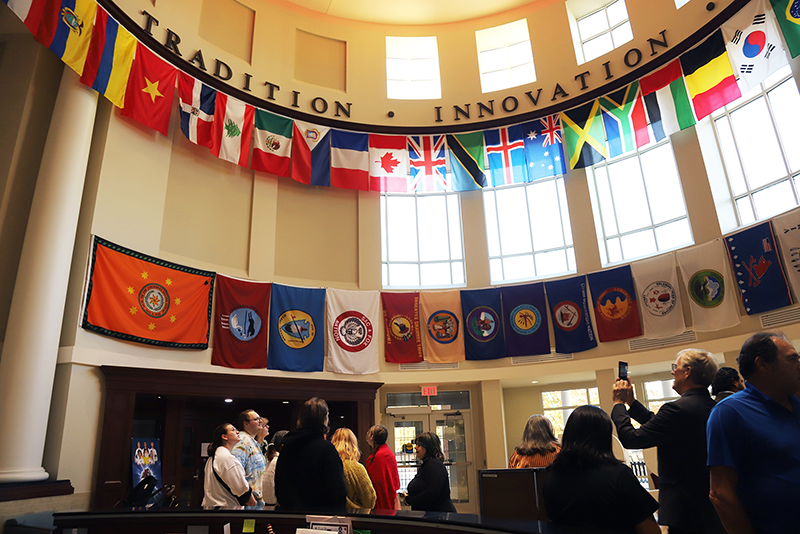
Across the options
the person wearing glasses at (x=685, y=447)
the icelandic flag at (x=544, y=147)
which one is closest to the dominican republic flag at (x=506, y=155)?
the icelandic flag at (x=544, y=147)

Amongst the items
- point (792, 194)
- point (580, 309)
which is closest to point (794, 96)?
point (792, 194)

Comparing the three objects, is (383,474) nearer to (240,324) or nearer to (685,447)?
(685,447)

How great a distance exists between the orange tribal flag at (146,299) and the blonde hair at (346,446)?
489 cm

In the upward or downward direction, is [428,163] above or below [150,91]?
above

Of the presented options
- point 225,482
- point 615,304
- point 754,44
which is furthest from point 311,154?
point 754,44

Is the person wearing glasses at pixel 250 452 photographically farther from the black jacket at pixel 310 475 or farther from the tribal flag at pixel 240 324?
the tribal flag at pixel 240 324

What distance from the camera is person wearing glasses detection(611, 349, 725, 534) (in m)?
2.43

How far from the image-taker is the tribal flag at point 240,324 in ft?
29.9

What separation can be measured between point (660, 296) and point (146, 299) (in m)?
8.79

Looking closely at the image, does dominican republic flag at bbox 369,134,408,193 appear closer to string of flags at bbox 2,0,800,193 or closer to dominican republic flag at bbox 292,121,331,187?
string of flags at bbox 2,0,800,193

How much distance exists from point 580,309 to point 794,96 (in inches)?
200

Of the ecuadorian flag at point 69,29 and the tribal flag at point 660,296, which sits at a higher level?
the ecuadorian flag at point 69,29

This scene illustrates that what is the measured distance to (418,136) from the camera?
465 inches

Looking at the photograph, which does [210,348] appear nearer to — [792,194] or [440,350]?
[440,350]
